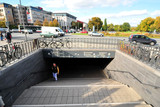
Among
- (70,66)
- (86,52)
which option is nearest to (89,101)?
(86,52)

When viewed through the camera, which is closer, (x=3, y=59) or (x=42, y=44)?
(x=3, y=59)

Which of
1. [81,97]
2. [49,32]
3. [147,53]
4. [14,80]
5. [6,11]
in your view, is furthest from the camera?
[6,11]

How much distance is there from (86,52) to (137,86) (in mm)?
5155

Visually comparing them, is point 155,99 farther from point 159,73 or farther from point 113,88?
point 113,88

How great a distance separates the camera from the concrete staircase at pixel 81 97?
4.47 metres

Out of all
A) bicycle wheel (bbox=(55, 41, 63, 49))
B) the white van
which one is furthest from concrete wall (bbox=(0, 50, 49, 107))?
the white van

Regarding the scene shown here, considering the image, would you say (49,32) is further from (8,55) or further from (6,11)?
(6,11)

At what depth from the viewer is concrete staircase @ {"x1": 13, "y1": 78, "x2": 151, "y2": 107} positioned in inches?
176

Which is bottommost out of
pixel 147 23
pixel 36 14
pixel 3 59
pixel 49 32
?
pixel 3 59

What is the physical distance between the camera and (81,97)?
5.04 meters

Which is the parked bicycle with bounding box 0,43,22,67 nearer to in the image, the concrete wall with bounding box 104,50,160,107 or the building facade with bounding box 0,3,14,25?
the concrete wall with bounding box 104,50,160,107


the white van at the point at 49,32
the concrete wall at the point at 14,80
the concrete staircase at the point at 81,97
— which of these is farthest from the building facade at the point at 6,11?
the concrete staircase at the point at 81,97

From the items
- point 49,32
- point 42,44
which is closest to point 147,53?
point 42,44

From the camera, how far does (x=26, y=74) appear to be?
614 cm
